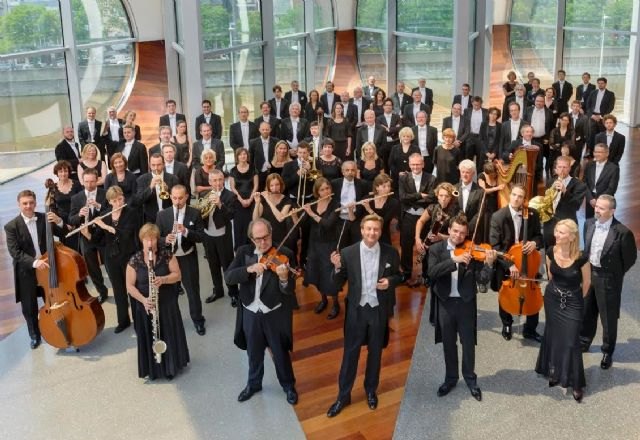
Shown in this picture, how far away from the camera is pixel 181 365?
609cm

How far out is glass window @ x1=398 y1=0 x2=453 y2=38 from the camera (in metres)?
14.5

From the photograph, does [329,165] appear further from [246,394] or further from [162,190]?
[246,394]

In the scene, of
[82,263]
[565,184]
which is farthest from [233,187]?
[565,184]

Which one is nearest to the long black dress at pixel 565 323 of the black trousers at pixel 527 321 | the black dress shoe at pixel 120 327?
the black trousers at pixel 527 321

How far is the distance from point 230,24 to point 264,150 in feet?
14.1

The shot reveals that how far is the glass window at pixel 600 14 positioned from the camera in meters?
15.9

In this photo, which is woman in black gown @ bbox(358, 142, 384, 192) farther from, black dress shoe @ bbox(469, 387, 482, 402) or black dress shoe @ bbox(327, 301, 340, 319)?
black dress shoe @ bbox(469, 387, 482, 402)

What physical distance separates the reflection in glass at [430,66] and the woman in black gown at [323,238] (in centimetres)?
791

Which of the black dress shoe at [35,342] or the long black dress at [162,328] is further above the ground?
the long black dress at [162,328]

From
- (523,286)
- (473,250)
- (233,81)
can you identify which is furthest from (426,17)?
(473,250)

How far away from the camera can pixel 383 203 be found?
711 cm

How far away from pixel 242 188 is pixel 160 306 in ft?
7.93

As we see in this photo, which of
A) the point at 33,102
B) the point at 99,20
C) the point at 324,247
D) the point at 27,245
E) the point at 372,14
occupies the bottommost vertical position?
the point at 324,247

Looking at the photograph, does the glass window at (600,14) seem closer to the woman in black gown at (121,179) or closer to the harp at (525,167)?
the harp at (525,167)
